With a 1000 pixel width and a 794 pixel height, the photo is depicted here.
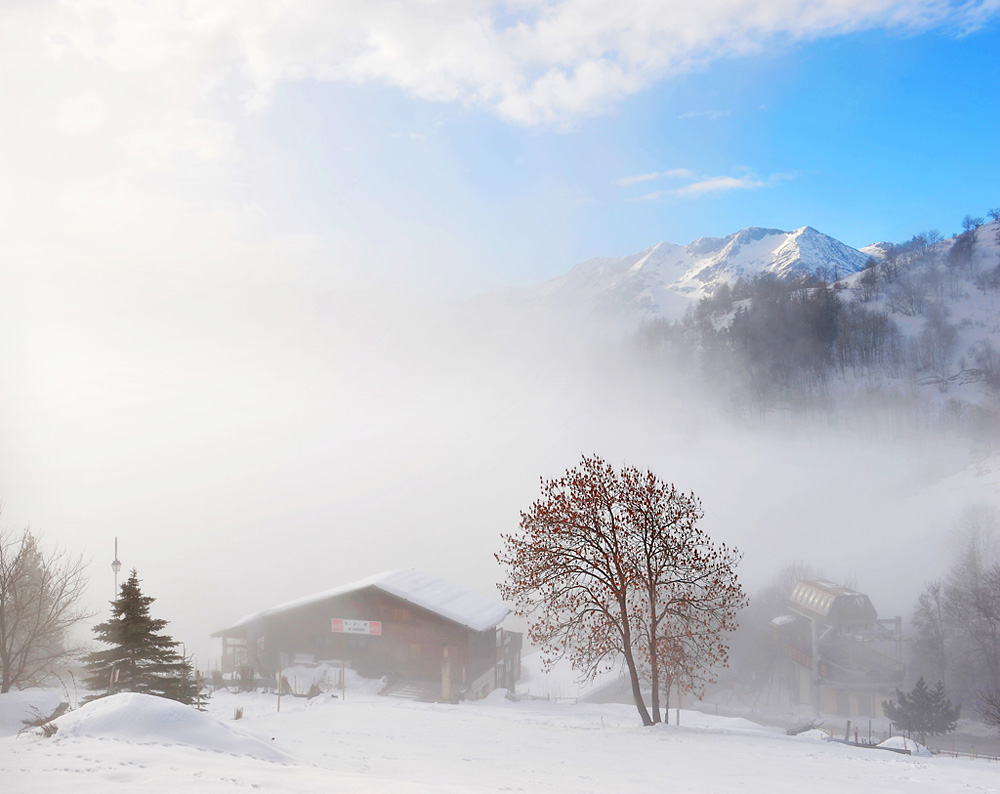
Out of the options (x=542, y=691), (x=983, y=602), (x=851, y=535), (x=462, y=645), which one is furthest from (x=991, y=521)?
(x=462, y=645)

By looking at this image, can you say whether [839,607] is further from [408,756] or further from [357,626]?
[408,756]

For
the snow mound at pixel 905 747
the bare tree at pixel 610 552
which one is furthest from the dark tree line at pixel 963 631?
the bare tree at pixel 610 552

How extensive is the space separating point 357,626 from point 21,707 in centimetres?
2069

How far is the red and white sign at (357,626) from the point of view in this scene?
37219 mm

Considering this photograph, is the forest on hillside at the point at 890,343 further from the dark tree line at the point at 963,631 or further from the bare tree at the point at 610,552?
the bare tree at the point at 610,552

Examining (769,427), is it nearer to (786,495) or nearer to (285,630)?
(786,495)

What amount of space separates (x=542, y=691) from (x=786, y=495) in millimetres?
89439

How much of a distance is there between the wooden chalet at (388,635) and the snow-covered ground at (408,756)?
15.3m

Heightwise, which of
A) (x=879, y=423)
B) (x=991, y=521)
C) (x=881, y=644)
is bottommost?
(x=881, y=644)

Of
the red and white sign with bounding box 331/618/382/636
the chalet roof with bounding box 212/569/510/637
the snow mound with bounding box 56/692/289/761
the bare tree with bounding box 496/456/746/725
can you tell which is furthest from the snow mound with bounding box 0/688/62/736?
the red and white sign with bounding box 331/618/382/636

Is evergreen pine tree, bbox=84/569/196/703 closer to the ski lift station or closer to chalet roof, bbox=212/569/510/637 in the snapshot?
chalet roof, bbox=212/569/510/637

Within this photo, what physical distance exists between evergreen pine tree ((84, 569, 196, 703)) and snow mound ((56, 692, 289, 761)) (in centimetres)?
899

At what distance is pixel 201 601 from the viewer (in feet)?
344

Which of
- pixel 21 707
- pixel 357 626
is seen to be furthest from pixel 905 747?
pixel 21 707
